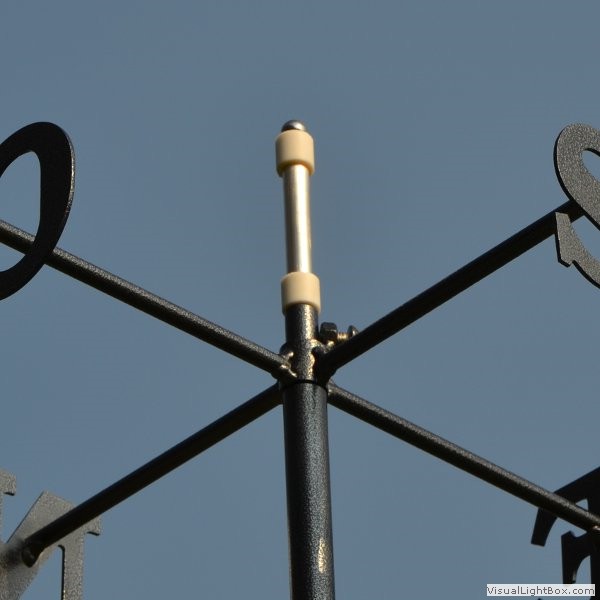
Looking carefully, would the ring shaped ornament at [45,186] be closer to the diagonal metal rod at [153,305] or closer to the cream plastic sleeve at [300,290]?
the diagonal metal rod at [153,305]

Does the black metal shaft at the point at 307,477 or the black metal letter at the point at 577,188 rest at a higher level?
the black metal letter at the point at 577,188

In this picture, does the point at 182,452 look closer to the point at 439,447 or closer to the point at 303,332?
the point at 303,332

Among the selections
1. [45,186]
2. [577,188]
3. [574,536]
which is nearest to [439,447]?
[577,188]

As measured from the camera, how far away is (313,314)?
2984 mm

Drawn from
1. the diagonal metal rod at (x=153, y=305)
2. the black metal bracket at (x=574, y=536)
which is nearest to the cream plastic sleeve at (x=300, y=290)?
the diagonal metal rod at (x=153, y=305)

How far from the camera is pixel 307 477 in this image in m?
2.77

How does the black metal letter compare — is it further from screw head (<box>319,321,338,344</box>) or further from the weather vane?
screw head (<box>319,321,338,344</box>)

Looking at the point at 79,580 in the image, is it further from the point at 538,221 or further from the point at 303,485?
the point at 538,221

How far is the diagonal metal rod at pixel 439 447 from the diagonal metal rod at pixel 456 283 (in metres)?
0.11

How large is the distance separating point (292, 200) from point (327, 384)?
1.44ft

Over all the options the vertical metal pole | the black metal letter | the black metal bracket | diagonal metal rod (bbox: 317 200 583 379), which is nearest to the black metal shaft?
the vertical metal pole

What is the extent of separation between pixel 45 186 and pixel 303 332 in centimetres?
59

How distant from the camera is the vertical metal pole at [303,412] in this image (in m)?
2.68

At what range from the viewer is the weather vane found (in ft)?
8.56
